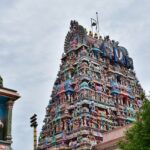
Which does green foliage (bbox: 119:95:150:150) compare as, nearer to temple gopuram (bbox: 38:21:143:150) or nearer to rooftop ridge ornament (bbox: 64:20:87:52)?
temple gopuram (bbox: 38:21:143:150)

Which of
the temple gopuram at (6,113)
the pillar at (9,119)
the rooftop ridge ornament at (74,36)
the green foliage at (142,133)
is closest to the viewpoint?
the temple gopuram at (6,113)

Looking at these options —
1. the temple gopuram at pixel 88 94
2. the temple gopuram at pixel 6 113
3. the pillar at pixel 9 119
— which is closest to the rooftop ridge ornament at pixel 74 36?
the temple gopuram at pixel 88 94

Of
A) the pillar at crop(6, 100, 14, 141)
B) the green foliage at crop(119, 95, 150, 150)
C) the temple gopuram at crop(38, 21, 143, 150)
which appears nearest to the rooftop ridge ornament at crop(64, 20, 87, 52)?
the temple gopuram at crop(38, 21, 143, 150)

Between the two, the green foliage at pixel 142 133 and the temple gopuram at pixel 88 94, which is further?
the temple gopuram at pixel 88 94

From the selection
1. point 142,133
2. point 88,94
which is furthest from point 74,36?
point 142,133

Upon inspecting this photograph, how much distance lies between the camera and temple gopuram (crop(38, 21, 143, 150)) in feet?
194

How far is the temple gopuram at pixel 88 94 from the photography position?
5904 centimetres

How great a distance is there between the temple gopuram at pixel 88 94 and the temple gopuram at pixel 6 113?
37.1 meters

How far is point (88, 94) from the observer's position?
2432 inches

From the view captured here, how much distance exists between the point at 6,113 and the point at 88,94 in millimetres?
42878

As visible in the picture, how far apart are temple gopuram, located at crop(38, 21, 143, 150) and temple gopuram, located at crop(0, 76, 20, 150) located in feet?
122

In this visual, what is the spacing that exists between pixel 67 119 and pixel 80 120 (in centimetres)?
336

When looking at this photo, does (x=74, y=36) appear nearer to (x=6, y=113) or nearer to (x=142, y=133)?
(x=142, y=133)

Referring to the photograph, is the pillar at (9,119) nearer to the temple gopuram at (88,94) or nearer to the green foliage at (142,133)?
the green foliage at (142,133)
